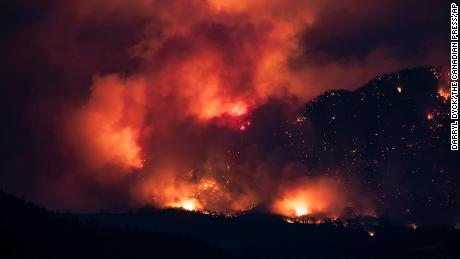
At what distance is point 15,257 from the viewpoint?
199 m
